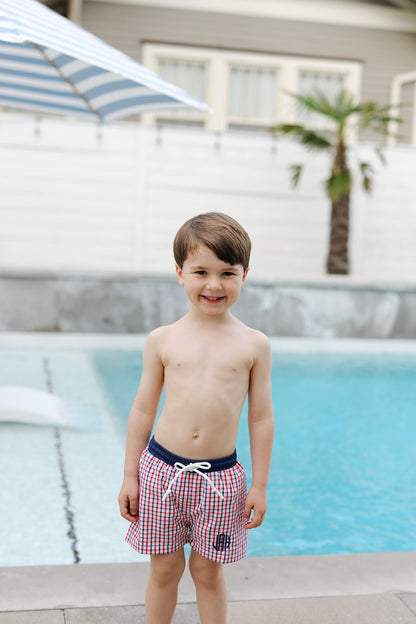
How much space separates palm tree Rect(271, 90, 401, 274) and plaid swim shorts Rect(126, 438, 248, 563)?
7517mm

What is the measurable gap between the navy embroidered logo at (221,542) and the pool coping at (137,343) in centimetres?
532

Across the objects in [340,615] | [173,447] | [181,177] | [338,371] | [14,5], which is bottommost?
[338,371]

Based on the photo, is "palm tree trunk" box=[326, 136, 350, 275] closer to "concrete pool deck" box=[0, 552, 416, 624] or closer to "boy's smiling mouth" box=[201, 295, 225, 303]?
"concrete pool deck" box=[0, 552, 416, 624]

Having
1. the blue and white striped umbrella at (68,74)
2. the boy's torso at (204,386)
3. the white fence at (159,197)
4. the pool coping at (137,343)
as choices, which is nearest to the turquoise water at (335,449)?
the pool coping at (137,343)

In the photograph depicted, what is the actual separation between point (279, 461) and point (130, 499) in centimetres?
256

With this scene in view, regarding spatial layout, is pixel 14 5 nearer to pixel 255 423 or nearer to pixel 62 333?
pixel 255 423

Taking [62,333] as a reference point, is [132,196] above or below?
above

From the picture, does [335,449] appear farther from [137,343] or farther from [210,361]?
[137,343]

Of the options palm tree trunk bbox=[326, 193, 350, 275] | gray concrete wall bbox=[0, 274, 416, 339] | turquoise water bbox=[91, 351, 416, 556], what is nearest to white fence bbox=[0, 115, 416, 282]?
palm tree trunk bbox=[326, 193, 350, 275]

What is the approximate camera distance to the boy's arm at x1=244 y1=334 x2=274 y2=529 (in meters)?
1.78

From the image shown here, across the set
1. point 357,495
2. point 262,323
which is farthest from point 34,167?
point 357,495

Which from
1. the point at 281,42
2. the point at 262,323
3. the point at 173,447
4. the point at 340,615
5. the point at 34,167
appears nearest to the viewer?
the point at 173,447

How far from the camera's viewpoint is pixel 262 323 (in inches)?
291

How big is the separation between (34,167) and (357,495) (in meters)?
6.91
